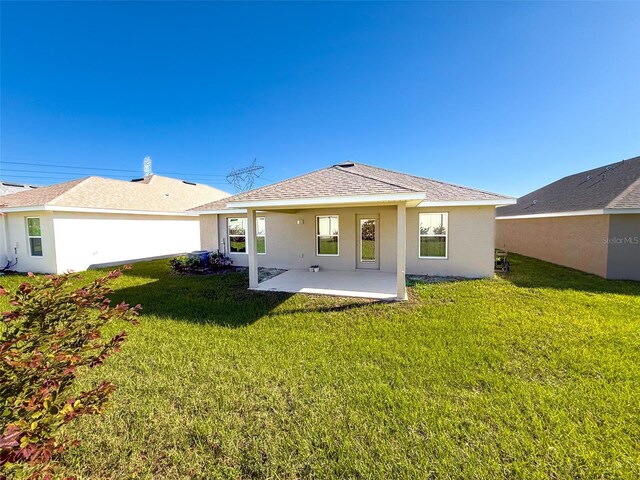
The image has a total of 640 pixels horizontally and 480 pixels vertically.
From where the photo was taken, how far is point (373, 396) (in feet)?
11.6

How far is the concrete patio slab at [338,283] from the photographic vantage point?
26.9ft

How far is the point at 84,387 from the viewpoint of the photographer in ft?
12.5

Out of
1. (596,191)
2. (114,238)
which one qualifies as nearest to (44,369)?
(114,238)

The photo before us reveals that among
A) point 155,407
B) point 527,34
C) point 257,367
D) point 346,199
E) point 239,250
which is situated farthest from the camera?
point 239,250

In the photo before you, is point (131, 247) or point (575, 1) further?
point (131, 247)

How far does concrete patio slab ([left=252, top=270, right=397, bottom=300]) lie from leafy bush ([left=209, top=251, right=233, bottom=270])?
12.0 feet

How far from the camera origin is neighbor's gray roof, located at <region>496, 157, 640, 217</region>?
34.1ft

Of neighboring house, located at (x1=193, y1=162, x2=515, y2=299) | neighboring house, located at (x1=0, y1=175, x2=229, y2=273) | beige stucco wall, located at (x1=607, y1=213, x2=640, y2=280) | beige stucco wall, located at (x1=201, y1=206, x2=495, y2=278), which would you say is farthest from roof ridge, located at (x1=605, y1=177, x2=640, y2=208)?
neighboring house, located at (x1=0, y1=175, x2=229, y2=273)

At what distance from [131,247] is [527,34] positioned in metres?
22.0

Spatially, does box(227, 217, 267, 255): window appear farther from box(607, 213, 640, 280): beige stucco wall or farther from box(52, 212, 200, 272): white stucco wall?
box(607, 213, 640, 280): beige stucco wall

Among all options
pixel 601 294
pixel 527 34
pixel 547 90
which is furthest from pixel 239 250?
pixel 547 90

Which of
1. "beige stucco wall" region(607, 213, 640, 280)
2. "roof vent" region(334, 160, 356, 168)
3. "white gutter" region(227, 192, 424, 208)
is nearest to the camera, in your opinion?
"white gutter" region(227, 192, 424, 208)

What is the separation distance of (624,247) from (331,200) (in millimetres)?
11959

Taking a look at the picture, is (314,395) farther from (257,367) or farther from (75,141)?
(75,141)
